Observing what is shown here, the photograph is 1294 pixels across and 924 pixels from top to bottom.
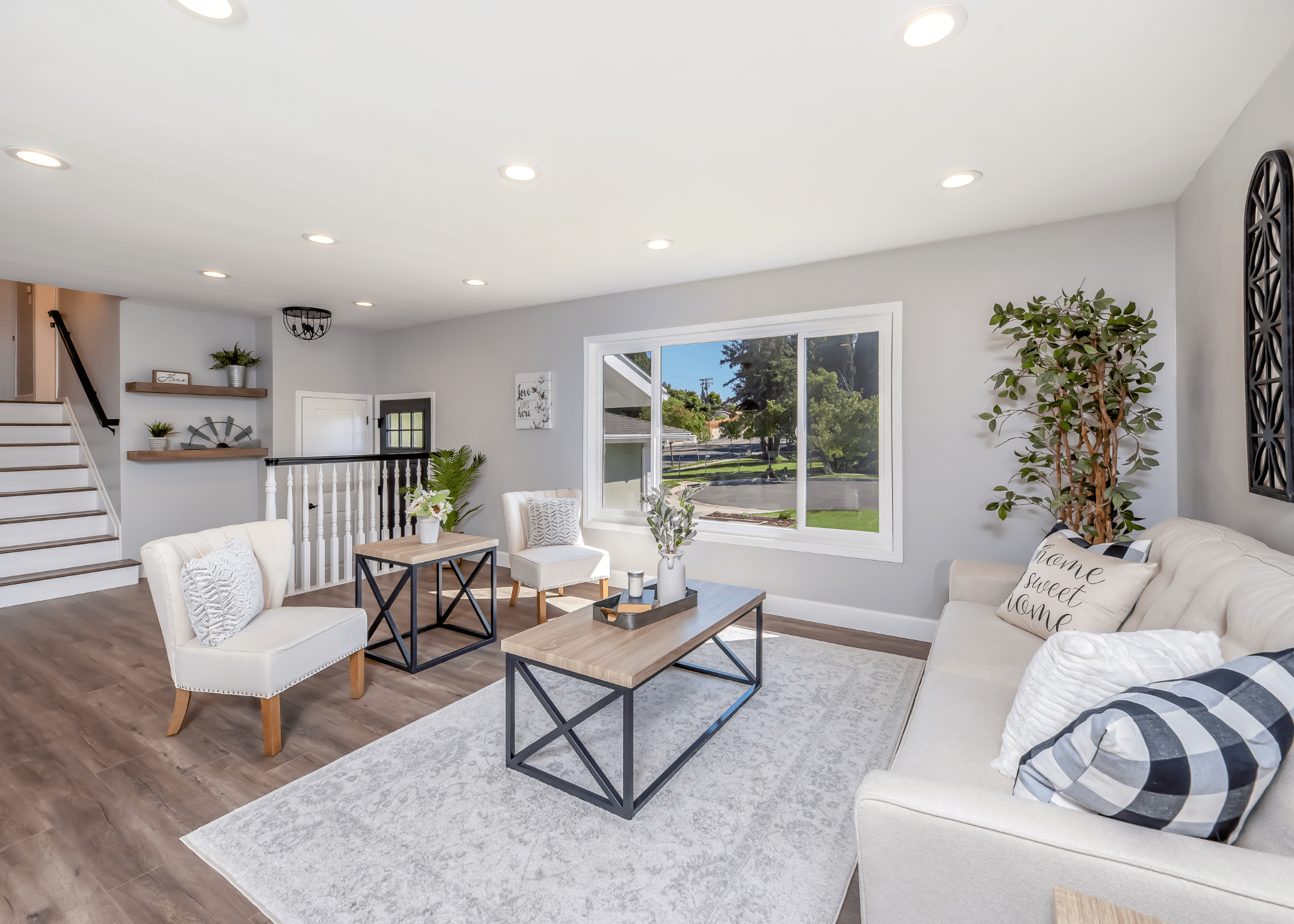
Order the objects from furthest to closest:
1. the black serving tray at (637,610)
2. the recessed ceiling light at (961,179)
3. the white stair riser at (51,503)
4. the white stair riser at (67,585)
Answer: the white stair riser at (51,503) → the white stair riser at (67,585) → the recessed ceiling light at (961,179) → the black serving tray at (637,610)

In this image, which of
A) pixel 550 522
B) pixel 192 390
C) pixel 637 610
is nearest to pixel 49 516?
pixel 192 390

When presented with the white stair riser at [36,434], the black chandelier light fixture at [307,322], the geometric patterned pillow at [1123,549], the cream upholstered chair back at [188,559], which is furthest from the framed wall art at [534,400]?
the white stair riser at [36,434]

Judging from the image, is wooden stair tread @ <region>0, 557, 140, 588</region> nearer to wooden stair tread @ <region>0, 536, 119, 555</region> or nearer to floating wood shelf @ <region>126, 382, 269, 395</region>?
wooden stair tread @ <region>0, 536, 119, 555</region>

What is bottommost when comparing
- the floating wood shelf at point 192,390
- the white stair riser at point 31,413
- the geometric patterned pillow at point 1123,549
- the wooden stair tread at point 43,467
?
the geometric patterned pillow at point 1123,549

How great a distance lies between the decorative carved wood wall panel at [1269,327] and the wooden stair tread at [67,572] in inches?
275

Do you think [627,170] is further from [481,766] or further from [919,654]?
[919,654]

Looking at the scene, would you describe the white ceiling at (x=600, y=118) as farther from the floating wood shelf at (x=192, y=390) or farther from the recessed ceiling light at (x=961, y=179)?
the floating wood shelf at (x=192, y=390)

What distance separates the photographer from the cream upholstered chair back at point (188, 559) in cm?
234

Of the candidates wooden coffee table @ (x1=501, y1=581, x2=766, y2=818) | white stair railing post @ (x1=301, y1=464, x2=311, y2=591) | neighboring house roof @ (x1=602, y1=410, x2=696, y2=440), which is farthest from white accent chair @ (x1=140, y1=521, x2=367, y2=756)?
neighboring house roof @ (x1=602, y1=410, x2=696, y2=440)

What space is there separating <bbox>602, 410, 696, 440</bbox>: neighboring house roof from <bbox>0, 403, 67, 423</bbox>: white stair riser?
211 inches

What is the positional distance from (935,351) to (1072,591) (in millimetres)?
1725

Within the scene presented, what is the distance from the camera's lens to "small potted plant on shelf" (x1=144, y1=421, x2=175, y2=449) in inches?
203

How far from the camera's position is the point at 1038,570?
7.77 ft

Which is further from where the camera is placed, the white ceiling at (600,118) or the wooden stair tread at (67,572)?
the wooden stair tread at (67,572)
